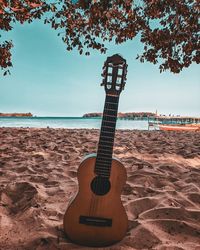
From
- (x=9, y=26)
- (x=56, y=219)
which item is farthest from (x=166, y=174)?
(x=9, y=26)

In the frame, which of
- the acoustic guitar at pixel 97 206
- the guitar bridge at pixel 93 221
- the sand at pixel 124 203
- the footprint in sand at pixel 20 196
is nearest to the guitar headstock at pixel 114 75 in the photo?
the acoustic guitar at pixel 97 206

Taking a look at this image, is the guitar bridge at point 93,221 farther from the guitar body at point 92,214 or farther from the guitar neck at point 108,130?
the guitar neck at point 108,130

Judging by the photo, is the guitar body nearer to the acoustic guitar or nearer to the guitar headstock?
the acoustic guitar

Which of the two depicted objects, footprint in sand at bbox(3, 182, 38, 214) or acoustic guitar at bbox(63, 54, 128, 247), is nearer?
acoustic guitar at bbox(63, 54, 128, 247)

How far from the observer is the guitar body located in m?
2.12

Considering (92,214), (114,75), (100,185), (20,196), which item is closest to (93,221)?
(92,214)

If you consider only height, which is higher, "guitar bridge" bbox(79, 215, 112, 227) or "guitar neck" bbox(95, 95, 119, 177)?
"guitar neck" bbox(95, 95, 119, 177)

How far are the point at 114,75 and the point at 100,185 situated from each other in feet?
3.43

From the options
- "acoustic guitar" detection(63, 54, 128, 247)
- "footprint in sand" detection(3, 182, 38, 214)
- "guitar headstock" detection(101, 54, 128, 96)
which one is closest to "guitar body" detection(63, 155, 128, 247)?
"acoustic guitar" detection(63, 54, 128, 247)

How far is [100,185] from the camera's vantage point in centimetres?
215

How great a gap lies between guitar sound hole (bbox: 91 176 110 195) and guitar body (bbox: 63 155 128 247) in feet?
0.07

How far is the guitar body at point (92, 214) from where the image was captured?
83.6 inches

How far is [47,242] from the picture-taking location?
83.8 inches

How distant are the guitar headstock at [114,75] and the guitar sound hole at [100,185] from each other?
811mm
